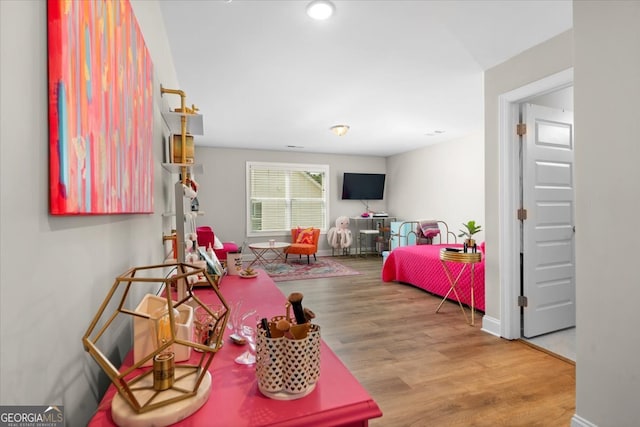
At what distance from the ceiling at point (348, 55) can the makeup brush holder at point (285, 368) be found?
2188 millimetres

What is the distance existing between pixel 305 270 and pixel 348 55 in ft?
13.0

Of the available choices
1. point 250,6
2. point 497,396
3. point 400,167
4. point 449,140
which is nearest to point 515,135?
point 497,396

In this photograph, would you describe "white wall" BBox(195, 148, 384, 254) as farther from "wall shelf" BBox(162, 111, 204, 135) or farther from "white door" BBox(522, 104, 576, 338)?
"white door" BBox(522, 104, 576, 338)

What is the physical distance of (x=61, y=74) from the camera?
0.60m

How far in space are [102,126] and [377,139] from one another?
580 cm

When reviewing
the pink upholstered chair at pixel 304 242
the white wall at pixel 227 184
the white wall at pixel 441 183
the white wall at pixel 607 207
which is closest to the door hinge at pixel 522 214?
the white wall at pixel 607 207

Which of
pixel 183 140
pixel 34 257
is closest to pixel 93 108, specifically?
pixel 34 257

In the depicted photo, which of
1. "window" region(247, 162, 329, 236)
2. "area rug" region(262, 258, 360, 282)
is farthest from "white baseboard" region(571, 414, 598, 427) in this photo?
"window" region(247, 162, 329, 236)

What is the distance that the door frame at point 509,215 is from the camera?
2801mm

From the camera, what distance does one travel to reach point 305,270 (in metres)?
5.87

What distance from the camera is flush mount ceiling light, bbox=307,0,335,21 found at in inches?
81.3

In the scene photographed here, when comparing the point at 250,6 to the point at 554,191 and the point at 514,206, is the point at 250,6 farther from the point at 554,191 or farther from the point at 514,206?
the point at 554,191

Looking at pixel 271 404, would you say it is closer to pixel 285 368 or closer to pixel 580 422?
pixel 285 368

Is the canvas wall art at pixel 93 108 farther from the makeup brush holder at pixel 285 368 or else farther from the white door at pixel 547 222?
the white door at pixel 547 222
